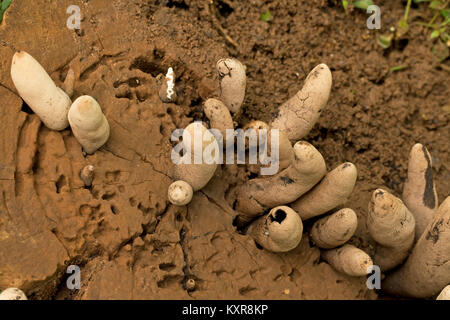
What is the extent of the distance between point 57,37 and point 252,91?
128 centimetres

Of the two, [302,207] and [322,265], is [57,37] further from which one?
[322,265]

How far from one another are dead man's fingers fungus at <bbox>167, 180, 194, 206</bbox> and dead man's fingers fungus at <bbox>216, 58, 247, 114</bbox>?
599mm

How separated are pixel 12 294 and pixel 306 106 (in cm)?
174

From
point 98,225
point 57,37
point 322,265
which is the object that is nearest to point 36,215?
point 98,225

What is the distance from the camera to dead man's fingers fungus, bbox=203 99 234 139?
2787 mm

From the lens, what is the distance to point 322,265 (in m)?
A: 2.90

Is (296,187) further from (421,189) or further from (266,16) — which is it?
(266,16)

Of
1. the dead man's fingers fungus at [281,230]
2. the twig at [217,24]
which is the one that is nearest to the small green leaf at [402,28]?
the twig at [217,24]

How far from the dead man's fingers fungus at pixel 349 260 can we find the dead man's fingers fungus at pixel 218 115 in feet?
2.87

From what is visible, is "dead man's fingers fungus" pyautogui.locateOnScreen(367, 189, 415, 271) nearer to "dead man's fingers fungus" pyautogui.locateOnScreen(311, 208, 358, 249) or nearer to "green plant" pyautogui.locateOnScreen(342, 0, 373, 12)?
"dead man's fingers fungus" pyautogui.locateOnScreen(311, 208, 358, 249)

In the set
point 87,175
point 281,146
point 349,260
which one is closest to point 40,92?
point 87,175

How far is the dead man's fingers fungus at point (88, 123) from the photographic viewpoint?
238 cm

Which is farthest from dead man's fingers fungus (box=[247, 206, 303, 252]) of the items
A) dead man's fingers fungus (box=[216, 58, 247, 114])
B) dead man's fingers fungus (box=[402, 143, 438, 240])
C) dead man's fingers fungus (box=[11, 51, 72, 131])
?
dead man's fingers fungus (box=[11, 51, 72, 131])

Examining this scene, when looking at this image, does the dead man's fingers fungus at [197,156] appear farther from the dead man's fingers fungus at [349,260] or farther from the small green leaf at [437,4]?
the small green leaf at [437,4]
